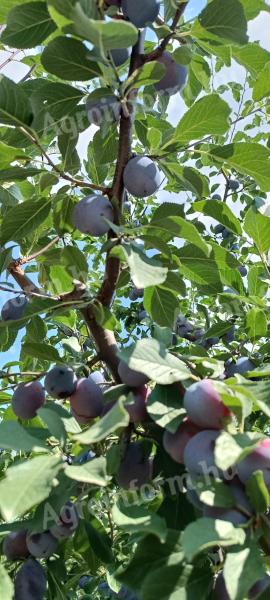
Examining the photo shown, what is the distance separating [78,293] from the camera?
1283 millimetres

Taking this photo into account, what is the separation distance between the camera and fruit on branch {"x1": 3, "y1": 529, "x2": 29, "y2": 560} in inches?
43.4

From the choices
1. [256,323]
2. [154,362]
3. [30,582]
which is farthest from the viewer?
[256,323]

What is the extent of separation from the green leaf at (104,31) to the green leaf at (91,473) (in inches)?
21.5

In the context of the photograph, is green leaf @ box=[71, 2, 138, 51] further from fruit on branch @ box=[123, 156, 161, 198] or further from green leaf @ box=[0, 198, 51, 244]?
green leaf @ box=[0, 198, 51, 244]

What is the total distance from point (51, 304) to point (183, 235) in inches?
12.5

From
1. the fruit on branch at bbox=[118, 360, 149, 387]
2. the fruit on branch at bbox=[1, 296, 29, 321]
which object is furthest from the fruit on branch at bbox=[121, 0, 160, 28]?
the fruit on branch at bbox=[1, 296, 29, 321]

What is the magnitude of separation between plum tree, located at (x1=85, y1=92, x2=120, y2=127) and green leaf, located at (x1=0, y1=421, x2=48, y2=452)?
1.85 feet

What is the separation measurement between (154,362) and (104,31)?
444mm

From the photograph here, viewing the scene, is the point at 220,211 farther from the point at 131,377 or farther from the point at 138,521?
the point at 138,521

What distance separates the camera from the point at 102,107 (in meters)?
1.07

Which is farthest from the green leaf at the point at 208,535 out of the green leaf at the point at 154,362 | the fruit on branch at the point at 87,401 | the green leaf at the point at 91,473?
the fruit on branch at the point at 87,401

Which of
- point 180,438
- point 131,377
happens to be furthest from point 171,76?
point 180,438

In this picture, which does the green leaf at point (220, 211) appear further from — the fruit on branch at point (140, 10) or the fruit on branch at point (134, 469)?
the fruit on branch at point (134, 469)

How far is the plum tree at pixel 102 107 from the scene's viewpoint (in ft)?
3.32
